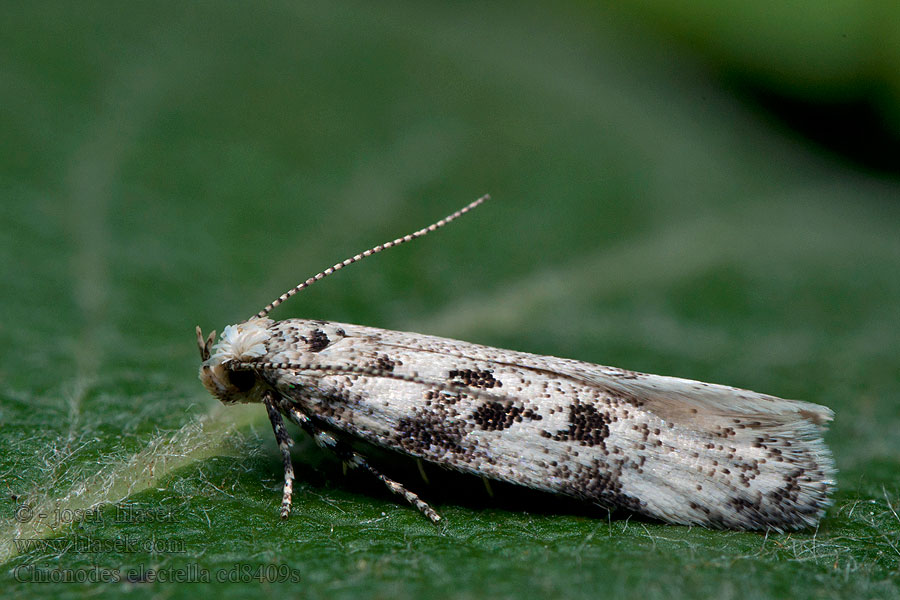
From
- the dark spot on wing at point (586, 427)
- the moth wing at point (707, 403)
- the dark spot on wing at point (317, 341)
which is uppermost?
the dark spot on wing at point (317, 341)

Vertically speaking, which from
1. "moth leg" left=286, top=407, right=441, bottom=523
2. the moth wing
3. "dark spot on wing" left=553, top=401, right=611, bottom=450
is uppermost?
the moth wing

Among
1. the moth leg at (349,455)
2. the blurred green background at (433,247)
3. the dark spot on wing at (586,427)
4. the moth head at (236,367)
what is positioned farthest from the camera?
the moth head at (236,367)

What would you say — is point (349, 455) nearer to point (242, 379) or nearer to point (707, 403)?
point (242, 379)

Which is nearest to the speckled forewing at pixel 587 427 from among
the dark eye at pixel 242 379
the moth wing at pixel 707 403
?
the moth wing at pixel 707 403

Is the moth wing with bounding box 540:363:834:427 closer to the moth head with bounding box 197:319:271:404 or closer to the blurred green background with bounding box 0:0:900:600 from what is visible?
the blurred green background with bounding box 0:0:900:600

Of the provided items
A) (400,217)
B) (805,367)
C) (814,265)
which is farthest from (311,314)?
(814,265)

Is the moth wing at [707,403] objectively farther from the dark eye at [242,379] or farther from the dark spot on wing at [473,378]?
the dark eye at [242,379]

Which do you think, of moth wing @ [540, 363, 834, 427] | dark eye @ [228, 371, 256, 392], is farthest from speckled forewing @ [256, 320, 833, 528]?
dark eye @ [228, 371, 256, 392]

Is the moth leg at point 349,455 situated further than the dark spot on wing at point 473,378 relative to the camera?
No
